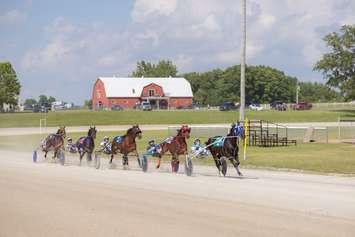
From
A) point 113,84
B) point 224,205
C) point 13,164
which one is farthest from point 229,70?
point 224,205

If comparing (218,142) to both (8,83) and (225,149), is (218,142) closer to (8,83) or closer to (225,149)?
(225,149)

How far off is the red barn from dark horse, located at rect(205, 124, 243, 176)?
118 m

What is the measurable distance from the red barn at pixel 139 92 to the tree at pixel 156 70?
102ft

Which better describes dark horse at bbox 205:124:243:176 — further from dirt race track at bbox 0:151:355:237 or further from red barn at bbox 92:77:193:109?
red barn at bbox 92:77:193:109

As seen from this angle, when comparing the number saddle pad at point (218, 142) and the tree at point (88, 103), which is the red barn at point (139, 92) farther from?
the number saddle pad at point (218, 142)

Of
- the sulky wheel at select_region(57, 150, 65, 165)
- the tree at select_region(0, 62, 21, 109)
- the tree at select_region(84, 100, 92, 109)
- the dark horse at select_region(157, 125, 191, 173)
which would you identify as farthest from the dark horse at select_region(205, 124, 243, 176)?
the tree at select_region(84, 100, 92, 109)

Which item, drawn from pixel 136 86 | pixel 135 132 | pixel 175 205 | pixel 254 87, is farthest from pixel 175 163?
pixel 254 87

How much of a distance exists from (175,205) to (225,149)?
7.53 meters

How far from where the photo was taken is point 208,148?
76.1 feet

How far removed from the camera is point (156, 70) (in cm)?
18362

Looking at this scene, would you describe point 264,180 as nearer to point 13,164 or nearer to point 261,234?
point 261,234

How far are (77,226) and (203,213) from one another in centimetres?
255

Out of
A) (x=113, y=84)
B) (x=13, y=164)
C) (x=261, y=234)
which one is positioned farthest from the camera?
(x=113, y=84)

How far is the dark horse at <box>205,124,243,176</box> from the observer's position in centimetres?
2236
